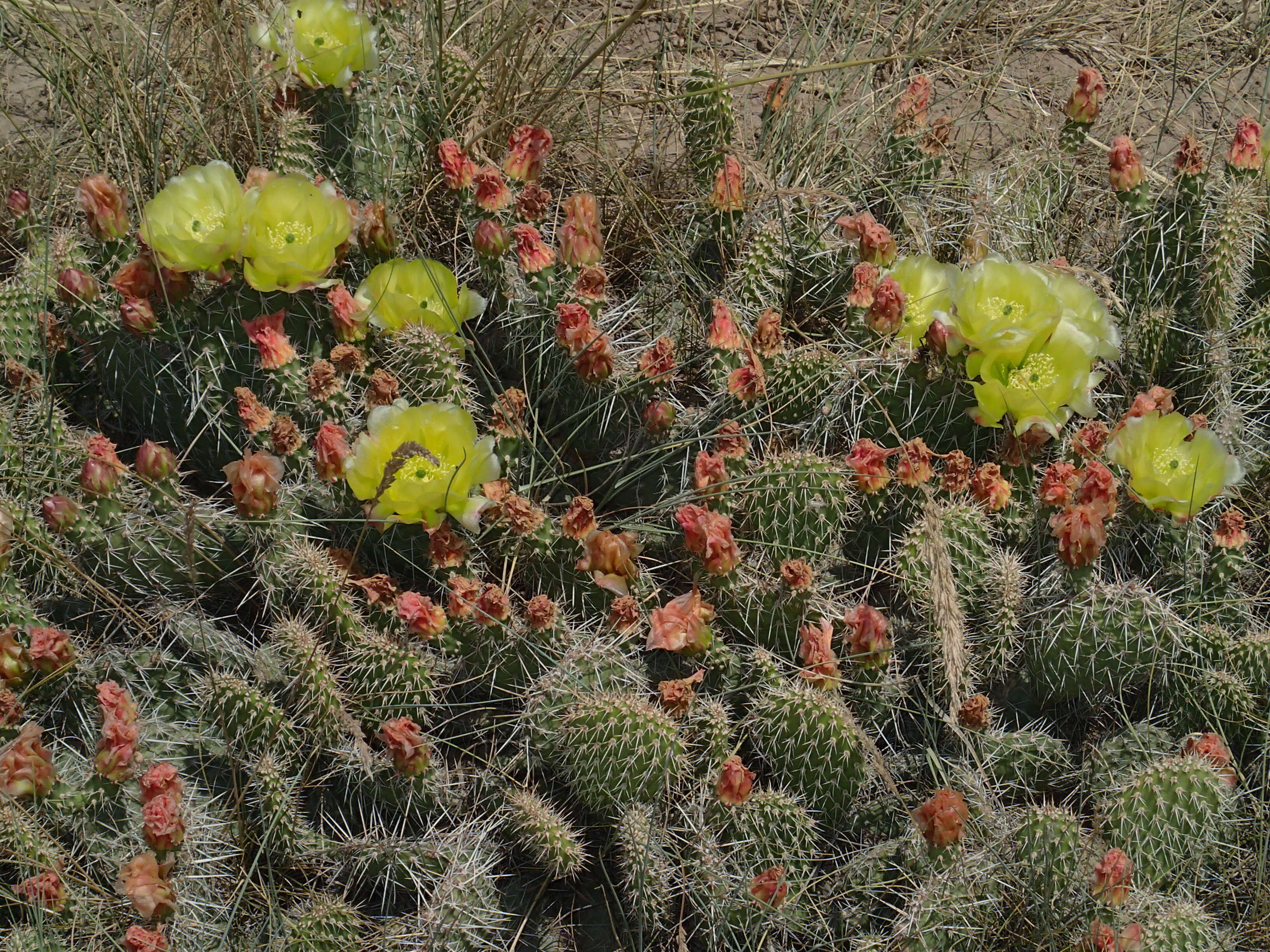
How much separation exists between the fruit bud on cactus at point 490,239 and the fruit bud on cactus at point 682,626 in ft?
2.67

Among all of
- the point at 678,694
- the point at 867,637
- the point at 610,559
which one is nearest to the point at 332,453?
the point at 610,559

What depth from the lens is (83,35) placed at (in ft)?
9.57

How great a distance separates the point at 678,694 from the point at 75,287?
4.78ft

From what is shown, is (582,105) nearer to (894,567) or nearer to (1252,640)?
(894,567)

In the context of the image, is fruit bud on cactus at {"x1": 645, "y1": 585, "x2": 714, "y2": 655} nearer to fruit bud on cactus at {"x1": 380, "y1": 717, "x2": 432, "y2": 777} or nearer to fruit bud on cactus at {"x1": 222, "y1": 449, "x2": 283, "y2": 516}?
fruit bud on cactus at {"x1": 380, "y1": 717, "x2": 432, "y2": 777}

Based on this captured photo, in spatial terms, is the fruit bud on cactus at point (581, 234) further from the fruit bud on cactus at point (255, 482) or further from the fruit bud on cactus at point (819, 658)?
the fruit bud on cactus at point (819, 658)

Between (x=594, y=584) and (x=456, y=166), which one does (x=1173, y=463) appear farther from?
(x=456, y=166)

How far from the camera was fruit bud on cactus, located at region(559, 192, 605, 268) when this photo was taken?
2.38 meters

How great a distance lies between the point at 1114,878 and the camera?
1949 mm

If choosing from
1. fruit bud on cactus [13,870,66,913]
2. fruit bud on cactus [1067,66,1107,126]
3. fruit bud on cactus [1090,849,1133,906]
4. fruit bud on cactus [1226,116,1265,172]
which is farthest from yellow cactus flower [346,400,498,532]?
fruit bud on cactus [1226,116,1265,172]

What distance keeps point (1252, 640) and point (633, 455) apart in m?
1.24

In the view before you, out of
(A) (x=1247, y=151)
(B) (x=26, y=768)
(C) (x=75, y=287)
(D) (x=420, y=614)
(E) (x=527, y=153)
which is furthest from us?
(A) (x=1247, y=151)

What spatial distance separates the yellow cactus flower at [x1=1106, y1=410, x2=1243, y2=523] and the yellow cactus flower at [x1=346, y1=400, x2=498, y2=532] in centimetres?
126

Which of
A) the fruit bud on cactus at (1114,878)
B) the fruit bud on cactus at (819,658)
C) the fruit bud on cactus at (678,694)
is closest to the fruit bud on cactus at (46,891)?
the fruit bud on cactus at (678,694)
